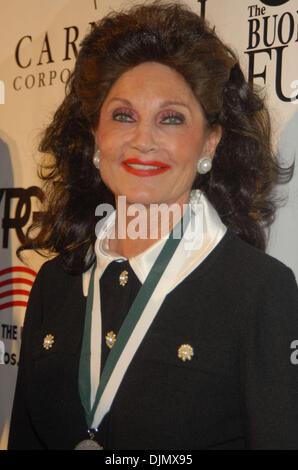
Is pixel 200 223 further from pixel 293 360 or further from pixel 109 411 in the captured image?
pixel 109 411

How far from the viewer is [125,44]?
1653 mm

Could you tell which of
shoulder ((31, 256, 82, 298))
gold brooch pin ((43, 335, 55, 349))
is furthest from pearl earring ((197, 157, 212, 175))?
gold brooch pin ((43, 335, 55, 349))

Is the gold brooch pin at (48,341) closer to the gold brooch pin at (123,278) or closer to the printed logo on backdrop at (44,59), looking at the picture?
the gold brooch pin at (123,278)

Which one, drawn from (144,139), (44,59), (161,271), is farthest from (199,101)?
(44,59)

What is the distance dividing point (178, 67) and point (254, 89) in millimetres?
403

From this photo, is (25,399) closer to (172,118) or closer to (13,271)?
(13,271)

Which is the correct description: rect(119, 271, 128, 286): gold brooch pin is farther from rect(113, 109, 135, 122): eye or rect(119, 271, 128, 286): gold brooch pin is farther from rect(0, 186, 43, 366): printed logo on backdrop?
rect(0, 186, 43, 366): printed logo on backdrop

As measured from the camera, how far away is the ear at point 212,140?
170cm

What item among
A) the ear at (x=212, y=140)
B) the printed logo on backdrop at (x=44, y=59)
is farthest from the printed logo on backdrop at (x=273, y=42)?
the printed logo on backdrop at (x=44, y=59)

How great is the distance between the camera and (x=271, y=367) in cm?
138

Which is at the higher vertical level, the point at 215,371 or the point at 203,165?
the point at 203,165

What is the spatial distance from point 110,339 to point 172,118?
59 centimetres

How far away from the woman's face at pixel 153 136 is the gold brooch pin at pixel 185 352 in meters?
0.38
